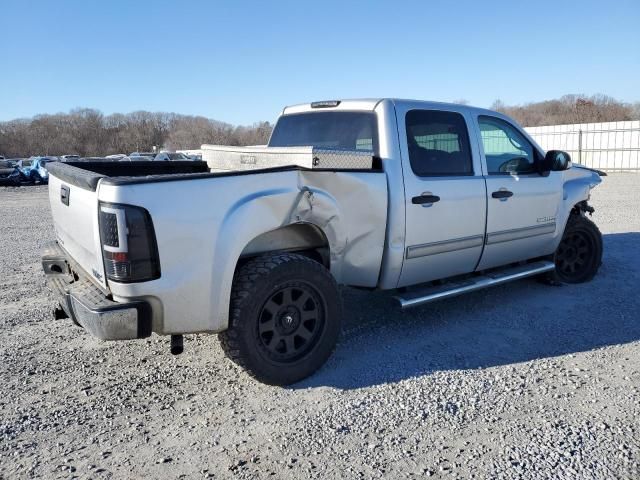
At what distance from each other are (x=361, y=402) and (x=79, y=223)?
2164 mm

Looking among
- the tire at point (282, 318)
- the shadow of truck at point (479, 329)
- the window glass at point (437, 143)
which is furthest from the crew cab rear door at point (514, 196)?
the tire at point (282, 318)

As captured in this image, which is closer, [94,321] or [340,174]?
[94,321]

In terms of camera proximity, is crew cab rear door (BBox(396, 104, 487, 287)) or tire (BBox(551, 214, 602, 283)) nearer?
crew cab rear door (BBox(396, 104, 487, 287))

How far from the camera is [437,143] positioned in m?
4.45

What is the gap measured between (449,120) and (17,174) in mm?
29810

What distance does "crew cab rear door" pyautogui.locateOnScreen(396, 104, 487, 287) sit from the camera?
4148 millimetres

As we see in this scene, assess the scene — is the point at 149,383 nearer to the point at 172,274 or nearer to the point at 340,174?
the point at 172,274

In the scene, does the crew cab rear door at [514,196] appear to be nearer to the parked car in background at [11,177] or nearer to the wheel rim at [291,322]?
the wheel rim at [291,322]

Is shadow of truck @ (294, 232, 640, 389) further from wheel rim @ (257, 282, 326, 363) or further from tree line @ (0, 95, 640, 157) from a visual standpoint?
tree line @ (0, 95, 640, 157)

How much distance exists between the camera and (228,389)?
3.51m

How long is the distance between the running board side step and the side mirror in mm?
1021

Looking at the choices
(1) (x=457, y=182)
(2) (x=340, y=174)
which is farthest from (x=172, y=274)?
(1) (x=457, y=182)

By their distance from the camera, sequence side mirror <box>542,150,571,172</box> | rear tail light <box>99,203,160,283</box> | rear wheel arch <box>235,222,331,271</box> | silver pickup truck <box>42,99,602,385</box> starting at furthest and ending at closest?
side mirror <box>542,150,571,172</box>, rear wheel arch <box>235,222,331,271</box>, silver pickup truck <box>42,99,602,385</box>, rear tail light <box>99,203,160,283</box>

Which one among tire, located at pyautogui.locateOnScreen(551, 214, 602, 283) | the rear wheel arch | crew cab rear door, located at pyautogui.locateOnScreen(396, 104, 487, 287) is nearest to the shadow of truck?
tire, located at pyautogui.locateOnScreen(551, 214, 602, 283)
